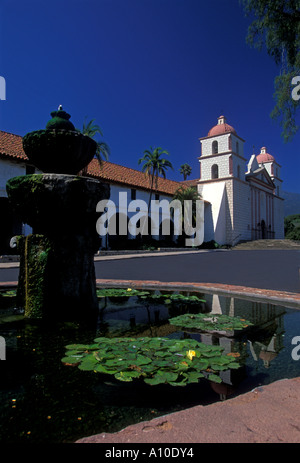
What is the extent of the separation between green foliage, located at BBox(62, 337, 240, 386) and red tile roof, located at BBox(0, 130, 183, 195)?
17.2 meters

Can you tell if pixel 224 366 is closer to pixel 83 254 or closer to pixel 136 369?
pixel 136 369

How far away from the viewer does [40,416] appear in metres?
1.42

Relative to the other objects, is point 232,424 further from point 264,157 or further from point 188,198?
point 264,157

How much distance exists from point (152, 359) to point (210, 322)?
1.25m

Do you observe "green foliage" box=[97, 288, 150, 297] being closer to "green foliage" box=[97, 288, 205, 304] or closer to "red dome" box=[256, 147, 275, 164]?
"green foliage" box=[97, 288, 205, 304]

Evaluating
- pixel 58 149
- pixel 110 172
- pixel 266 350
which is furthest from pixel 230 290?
pixel 110 172

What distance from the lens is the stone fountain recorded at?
10.5 ft

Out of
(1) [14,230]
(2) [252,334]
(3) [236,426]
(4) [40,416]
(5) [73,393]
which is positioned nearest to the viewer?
(3) [236,426]

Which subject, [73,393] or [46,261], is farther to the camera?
[46,261]

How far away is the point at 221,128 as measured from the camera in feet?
112

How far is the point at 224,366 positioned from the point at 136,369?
61 centimetres

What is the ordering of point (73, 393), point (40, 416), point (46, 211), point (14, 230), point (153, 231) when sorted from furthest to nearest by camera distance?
point (153, 231) → point (14, 230) → point (46, 211) → point (73, 393) → point (40, 416)

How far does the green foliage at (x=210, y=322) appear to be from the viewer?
2.99 metres
